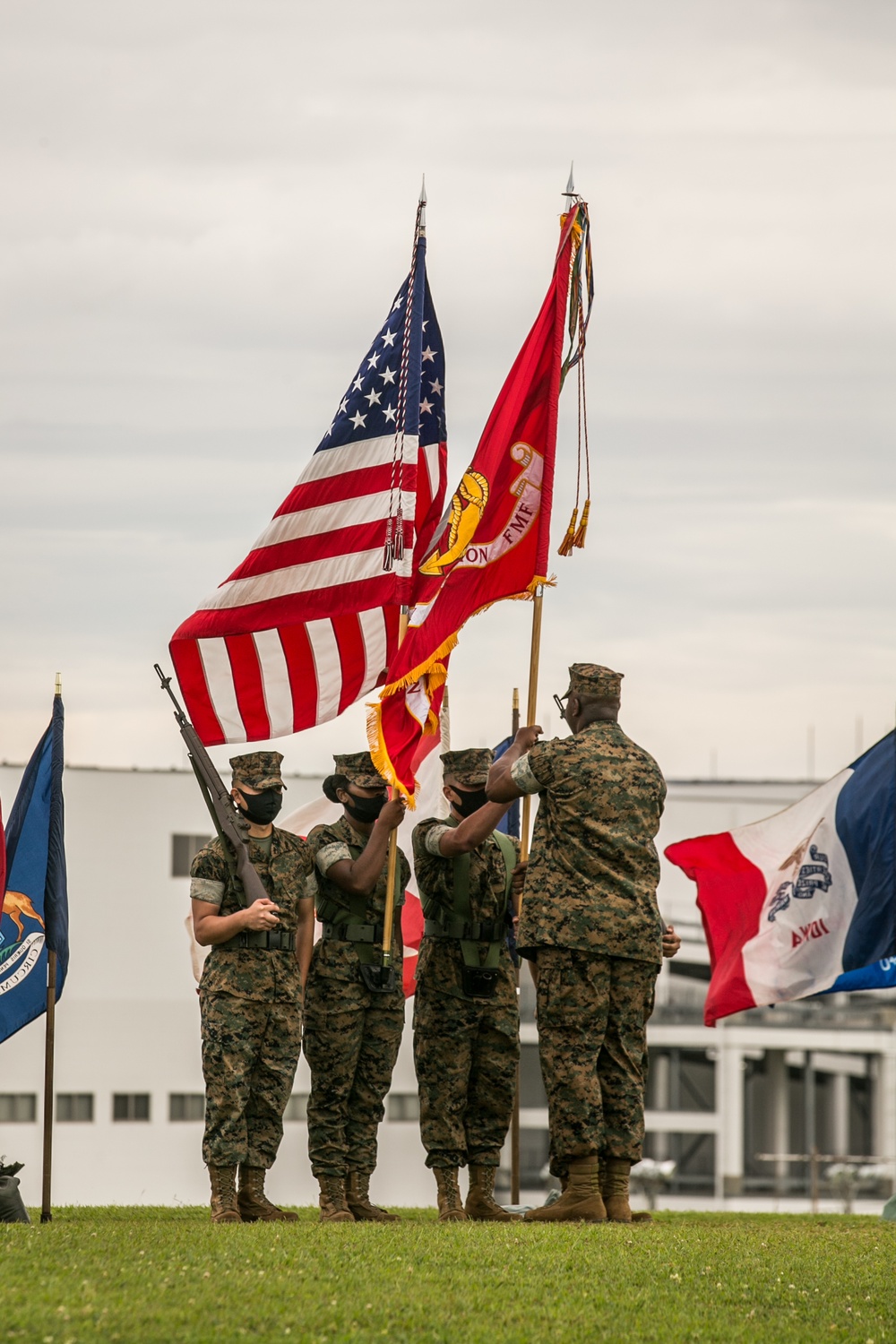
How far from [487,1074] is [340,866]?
4.31 ft

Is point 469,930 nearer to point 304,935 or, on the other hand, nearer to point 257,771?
point 304,935

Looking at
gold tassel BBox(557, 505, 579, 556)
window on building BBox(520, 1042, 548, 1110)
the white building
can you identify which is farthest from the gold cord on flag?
window on building BBox(520, 1042, 548, 1110)

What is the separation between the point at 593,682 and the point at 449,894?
146cm

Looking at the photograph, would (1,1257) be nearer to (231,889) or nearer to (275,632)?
(231,889)

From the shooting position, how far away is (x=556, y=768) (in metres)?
8.83

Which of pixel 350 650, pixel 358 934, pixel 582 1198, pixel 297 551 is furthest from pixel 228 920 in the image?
pixel 297 551

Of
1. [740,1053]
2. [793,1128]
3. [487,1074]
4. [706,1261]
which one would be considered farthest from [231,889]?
[793,1128]

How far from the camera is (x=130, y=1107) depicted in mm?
38250

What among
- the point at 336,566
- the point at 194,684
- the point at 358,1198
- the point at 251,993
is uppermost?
the point at 336,566

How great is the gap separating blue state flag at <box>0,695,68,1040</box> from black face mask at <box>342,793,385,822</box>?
1822 millimetres

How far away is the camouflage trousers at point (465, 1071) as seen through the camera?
943cm

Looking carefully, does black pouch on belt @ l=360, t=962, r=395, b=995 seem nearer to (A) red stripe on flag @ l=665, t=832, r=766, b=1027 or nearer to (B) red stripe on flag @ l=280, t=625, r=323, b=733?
(B) red stripe on flag @ l=280, t=625, r=323, b=733

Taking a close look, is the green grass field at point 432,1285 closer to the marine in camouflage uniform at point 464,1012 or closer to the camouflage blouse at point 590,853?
the marine in camouflage uniform at point 464,1012

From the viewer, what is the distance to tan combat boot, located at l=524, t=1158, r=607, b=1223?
8805mm
